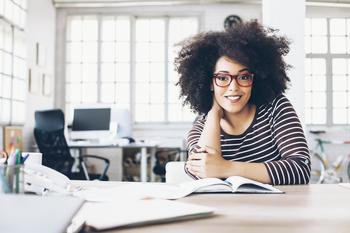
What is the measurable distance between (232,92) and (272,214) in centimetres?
96

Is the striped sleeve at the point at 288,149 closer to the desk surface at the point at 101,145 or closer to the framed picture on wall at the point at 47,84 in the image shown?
the desk surface at the point at 101,145

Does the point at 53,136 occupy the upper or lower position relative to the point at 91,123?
lower

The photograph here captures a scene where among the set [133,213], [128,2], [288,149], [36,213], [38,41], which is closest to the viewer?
[36,213]

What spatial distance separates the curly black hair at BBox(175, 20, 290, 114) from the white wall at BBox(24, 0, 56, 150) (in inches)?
186

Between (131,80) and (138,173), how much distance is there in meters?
1.74

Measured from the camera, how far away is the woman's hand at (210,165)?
142 centimetres

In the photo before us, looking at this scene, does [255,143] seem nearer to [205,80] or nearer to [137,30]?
[205,80]

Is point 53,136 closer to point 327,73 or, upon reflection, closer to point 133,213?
point 133,213

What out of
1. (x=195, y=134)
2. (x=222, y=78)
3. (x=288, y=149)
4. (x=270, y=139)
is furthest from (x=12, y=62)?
(x=288, y=149)

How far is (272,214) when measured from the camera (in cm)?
83

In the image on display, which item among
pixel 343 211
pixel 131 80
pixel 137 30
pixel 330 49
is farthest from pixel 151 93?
pixel 343 211

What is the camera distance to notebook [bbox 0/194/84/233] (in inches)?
22.2

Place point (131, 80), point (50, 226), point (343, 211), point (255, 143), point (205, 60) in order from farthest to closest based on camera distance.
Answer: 1. point (131, 80)
2. point (205, 60)
3. point (255, 143)
4. point (343, 211)
5. point (50, 226)

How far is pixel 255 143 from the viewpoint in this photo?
1.79m
